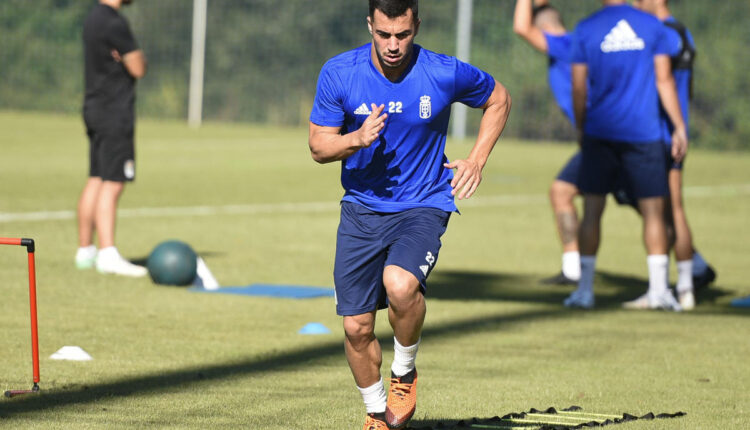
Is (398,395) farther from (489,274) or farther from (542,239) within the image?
(542,239)

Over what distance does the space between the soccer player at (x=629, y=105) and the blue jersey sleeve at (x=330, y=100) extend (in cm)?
435

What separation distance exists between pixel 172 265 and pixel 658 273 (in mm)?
3761

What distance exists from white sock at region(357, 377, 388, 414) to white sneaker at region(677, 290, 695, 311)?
4.94m

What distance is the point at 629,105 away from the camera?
31.8 ft

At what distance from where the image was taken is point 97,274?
35.1ft

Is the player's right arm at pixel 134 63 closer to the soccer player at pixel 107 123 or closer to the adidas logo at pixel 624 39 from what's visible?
the soccer player at pixel 107 123

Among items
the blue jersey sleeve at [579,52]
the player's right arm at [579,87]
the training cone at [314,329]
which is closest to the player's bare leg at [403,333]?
the training cone at [314,329]

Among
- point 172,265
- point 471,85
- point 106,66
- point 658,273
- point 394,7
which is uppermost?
point 394,7

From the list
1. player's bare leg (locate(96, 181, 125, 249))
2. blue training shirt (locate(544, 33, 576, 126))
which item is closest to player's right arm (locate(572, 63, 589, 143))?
blue training shirt (locate(544, 33, 576, 126))

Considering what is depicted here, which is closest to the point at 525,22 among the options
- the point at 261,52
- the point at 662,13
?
the point at 662,13

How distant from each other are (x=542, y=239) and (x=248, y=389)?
854 cm

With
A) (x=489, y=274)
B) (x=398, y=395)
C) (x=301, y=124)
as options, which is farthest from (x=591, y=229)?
(x=301, y=124)

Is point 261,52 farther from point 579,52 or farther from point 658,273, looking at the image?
point 658,273

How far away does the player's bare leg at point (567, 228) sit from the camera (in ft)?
36.6
